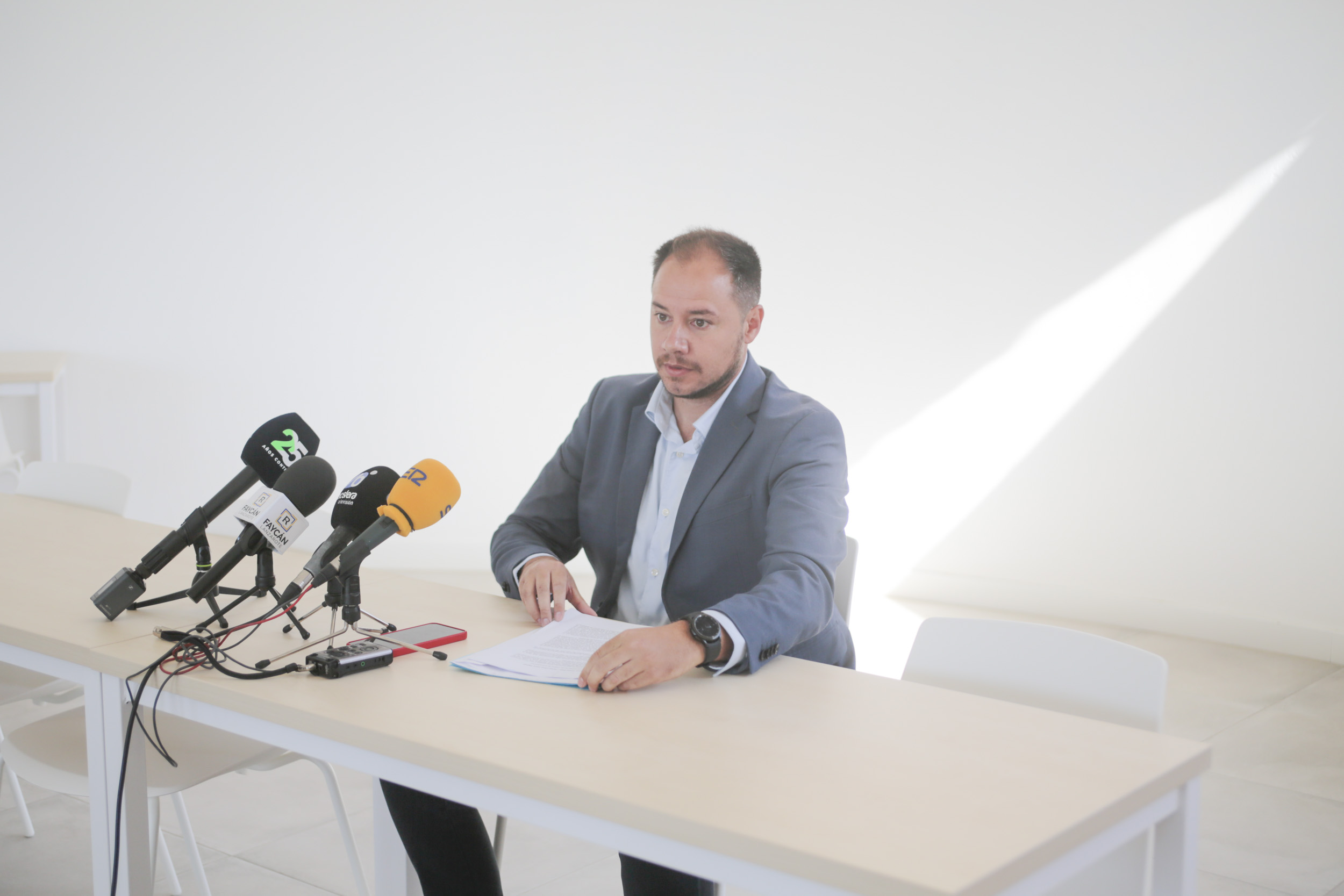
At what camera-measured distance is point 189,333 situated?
5199mm

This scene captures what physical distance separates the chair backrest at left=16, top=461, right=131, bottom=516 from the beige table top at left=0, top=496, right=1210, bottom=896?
1049mm

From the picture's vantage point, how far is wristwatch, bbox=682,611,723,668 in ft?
4.98

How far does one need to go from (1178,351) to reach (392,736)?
405 cm

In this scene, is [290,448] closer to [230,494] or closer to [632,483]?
[230,494]

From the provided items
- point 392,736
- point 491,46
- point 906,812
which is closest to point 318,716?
point 392,736

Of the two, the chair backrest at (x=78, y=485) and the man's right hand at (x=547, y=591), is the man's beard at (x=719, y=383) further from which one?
the chair backrest at (x=78, y=485)

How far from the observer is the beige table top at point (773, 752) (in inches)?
41.3

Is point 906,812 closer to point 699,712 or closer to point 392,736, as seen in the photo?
point 699,712

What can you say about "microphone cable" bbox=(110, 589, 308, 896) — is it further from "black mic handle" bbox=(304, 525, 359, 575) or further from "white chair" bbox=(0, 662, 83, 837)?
"white chair" bbox=(0, 662, 83, 837)

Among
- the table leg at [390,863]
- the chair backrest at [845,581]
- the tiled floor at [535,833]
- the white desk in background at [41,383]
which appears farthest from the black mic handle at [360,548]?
the white desk in background at [41,383]

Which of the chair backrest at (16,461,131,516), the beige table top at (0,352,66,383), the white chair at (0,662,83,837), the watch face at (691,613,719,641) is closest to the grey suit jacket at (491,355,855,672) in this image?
the watch face at (691,613,719,641)

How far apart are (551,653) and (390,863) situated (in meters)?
0.52

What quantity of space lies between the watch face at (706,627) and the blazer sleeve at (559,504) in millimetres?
672

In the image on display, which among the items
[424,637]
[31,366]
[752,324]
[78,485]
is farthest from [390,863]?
[31,366]
